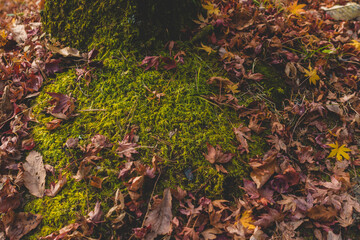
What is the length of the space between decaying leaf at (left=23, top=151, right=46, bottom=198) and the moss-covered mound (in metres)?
1.26

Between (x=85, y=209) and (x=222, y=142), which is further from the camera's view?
(x=222, y=142)

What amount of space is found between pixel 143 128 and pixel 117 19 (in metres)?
1.17

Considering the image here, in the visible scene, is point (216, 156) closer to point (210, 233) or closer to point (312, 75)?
point (210, 233)

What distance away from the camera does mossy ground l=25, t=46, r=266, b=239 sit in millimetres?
1866

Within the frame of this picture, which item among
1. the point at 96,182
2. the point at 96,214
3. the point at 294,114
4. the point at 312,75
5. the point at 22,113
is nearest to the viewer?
the point at 96,214

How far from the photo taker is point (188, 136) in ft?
6.79

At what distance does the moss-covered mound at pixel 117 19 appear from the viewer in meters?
2.24

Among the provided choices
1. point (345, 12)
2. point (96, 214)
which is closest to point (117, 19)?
point (96, 214)

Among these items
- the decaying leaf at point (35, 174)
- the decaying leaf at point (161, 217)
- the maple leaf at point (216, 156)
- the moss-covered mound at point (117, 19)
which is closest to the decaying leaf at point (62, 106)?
the decaying leaf at point (35, 174)

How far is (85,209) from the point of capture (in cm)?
180

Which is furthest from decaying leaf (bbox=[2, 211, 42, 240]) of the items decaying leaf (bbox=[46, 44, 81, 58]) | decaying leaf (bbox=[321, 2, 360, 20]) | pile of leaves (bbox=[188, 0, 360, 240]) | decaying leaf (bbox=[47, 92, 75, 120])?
decaying leaf (bbox=[321, 2, 360, 20])

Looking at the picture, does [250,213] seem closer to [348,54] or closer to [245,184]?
[245,184]

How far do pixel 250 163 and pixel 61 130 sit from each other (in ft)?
5.84

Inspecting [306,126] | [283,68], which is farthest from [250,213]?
[283,68]
